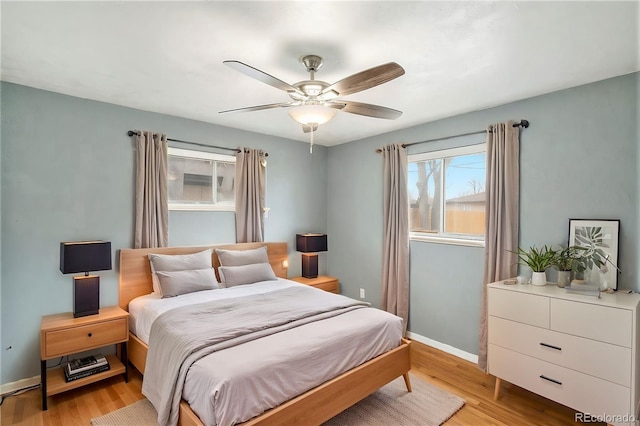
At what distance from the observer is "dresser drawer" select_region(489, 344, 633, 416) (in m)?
2.10

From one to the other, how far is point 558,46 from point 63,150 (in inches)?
161

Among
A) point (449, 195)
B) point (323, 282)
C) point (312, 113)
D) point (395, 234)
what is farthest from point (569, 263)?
point (323, 282)

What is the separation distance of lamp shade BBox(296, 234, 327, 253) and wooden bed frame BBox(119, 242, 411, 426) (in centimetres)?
117

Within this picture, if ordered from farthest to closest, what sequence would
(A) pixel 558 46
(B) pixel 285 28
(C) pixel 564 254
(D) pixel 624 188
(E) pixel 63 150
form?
1. (E) pixel 63 150
2. (C) pixel 564 254
3. (D) pixel 624 188
4. (A) pixel 558 46
5. (B) pixel 285 28

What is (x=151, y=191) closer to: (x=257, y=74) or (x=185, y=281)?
(x=185, y=281)

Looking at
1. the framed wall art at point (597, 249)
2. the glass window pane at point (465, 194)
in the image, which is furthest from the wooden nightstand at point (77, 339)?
the framed wall art at point (597, 249)

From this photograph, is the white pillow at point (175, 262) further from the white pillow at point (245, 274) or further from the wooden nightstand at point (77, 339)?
the wooden nightstand at point (77, 339)

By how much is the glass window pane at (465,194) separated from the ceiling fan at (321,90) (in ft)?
5.04

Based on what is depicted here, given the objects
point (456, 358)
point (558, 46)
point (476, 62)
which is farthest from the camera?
point (456, 358)

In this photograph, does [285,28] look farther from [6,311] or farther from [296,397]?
[6,311]

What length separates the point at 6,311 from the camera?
8.84 feet

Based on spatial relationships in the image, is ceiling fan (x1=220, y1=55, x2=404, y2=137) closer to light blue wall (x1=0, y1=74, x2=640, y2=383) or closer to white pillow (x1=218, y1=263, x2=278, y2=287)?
light blue wall (x1=0, y1=74, x2=640, y2=383)

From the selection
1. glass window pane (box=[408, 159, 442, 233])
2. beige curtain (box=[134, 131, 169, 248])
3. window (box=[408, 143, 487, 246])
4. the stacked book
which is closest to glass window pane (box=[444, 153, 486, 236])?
window (box=[408, 143, 487, 246])

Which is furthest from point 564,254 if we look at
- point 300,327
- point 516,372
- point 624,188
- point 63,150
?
point 63,150
